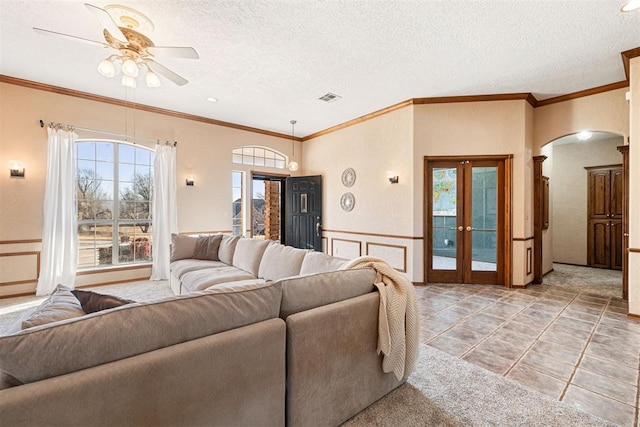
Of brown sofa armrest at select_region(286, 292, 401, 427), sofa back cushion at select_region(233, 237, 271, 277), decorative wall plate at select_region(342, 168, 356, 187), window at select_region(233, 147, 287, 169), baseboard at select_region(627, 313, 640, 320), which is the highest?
window at select_region(233, 147, 287, 169)

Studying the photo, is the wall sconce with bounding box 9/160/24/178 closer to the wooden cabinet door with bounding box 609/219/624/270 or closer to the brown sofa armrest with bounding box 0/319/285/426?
the brown sofa armrest with bounding box 0/319/285/426

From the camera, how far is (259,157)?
664 cm

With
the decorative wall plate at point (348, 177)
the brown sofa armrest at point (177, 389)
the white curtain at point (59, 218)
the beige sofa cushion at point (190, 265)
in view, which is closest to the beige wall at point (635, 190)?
the decorative wall plate at point (348, 177)

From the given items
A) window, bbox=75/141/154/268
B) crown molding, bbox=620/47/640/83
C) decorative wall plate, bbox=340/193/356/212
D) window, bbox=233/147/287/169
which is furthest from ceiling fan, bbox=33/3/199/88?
crown molding, bbox=620/47/640/83

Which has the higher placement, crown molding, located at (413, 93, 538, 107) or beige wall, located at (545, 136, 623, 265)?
crown molding, located at (413, 93, 538, 107)

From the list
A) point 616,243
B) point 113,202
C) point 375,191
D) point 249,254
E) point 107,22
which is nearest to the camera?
point 107,22

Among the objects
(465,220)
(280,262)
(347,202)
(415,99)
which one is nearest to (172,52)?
(280,262)

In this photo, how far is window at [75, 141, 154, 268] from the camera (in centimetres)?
466

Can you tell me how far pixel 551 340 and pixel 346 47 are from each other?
3701mm

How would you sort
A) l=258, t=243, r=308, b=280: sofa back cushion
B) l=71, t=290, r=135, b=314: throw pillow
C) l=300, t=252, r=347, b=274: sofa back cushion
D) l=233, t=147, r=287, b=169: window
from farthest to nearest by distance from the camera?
l=233, t=147, r=287, b=169: window < l=258, t=243, r=308, b=280: sofa back cushion < l=300, t=252, r=347, b=274: sofa back cushion < l=71, t=290, r=135, b=314: throw pillow

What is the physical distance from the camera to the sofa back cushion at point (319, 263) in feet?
7.95

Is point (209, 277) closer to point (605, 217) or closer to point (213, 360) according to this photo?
point (213, 360)

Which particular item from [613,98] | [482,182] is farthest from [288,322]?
[613,98]

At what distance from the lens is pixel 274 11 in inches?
103
